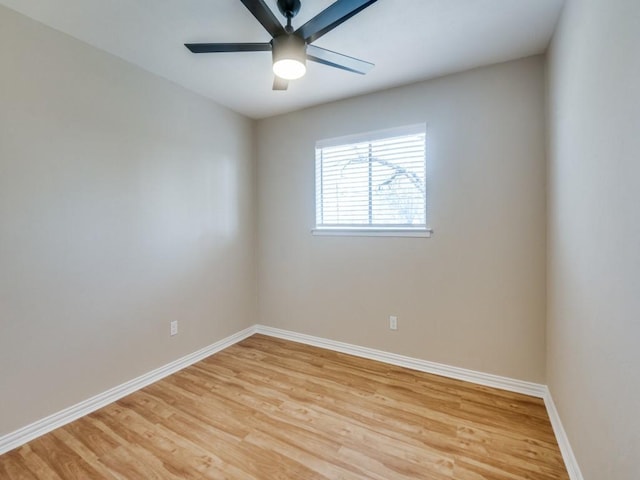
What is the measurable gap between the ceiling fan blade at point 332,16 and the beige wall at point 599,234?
0.95 m

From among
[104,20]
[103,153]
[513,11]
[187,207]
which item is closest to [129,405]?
[187,207]

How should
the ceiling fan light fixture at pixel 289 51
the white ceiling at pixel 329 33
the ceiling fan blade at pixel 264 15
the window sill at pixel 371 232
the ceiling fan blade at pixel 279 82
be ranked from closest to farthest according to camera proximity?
the ceiling fan blade at pixel 264 15 < the ceiling fan light fixture at pixel 289 51 < the white ceiling at pixel 329 33 < the ceiling fan blade at pixel 279 82 < the window sill at pixel 371 232

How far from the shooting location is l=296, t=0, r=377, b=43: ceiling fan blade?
1300 mm

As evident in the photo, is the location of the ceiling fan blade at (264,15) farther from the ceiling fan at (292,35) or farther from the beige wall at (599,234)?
the beige wall at (599,234)

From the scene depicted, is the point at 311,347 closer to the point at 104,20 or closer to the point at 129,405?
the point at 129,405

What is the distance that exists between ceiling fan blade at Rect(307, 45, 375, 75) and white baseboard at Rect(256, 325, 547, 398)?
235 cm

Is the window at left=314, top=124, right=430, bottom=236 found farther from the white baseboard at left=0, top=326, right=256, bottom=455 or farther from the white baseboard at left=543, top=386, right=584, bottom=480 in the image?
the white baseboard at left=0, top=326, right=256, bottom=455

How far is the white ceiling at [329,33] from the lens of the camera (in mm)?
1670

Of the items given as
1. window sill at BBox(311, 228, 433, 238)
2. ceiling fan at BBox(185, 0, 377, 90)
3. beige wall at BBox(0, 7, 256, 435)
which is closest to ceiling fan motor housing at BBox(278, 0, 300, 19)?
ceiling fan at BBox(185, 0, 377, 90)

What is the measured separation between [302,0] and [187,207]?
1870mm

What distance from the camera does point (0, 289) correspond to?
1656 mm

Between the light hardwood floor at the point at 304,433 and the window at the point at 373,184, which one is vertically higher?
the window at the point at 373,184

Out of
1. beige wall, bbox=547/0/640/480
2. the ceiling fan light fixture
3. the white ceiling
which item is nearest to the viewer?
beige wall, bbox=547/0/640/480

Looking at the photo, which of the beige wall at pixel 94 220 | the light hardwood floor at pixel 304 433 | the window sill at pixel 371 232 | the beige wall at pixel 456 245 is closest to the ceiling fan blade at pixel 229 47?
the beige wall at pixel 94 220
